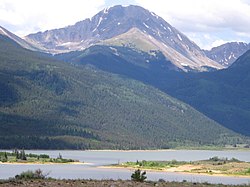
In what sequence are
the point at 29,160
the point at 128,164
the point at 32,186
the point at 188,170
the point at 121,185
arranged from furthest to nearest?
the point at 29,160 → the point at 128,164 → the point at 188,170 → the point at 121,185 → the point at 32,186

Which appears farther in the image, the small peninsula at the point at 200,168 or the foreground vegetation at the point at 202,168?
the foreground vegetation at the point at 202,168

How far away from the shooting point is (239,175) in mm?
149500

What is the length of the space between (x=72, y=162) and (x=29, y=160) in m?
12.5

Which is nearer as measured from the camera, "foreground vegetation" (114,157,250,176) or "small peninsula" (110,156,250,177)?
"small peninsula" (110,156,250,177)

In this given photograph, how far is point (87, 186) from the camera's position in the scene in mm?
64312

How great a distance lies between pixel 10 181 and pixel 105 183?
9223 mm

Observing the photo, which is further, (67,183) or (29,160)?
(29,160)

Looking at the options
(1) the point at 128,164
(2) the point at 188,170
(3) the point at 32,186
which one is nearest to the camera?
(3) the point at 32,186

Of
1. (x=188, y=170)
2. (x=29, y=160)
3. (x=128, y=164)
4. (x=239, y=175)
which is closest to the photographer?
(x=239, y=175)

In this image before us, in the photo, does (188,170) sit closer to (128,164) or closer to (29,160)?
(128,164)

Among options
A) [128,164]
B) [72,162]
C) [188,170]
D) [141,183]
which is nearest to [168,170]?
[188,170]

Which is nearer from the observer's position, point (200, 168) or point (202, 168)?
point (202, 168)

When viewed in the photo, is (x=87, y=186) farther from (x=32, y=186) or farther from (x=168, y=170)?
(x=168, y=170)

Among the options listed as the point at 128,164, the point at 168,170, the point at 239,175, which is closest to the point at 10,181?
the point at 239,175
